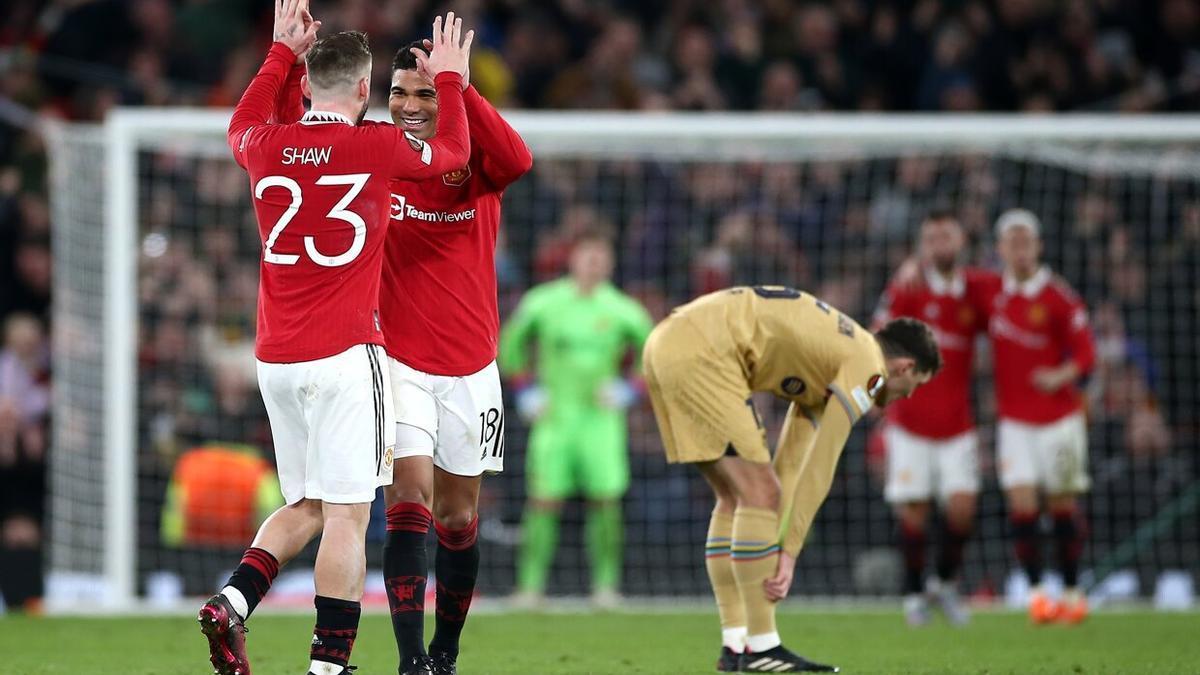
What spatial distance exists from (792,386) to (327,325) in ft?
7.35

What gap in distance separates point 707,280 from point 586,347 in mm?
1656

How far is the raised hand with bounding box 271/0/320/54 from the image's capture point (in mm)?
5996

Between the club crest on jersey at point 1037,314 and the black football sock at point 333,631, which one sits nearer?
the black football sock at point 333,631

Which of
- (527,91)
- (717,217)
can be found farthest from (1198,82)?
(527,91)

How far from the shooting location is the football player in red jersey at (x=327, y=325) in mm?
5434

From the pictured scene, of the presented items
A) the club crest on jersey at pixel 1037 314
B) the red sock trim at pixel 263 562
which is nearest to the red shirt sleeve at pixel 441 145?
the red sock trim at pixel 263 562

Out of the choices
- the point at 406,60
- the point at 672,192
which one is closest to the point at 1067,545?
the point at 672,192

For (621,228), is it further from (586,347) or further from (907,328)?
(907,328)

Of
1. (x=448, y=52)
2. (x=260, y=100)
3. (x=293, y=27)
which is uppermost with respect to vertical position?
(x=293, y=27)

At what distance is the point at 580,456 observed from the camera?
11578 millimetres

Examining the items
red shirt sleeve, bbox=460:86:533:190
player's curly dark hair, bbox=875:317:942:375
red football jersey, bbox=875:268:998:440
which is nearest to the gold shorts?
player's curly dark hair, bbox=875:317:942:375

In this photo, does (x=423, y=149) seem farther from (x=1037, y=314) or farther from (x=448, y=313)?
(x=1037, y=314)

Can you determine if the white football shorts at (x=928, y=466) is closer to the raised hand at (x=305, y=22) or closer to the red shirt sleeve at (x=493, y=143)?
the red shirt sleeve at (x=493, y=143)

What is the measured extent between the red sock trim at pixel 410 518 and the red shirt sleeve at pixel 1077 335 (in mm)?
5593
